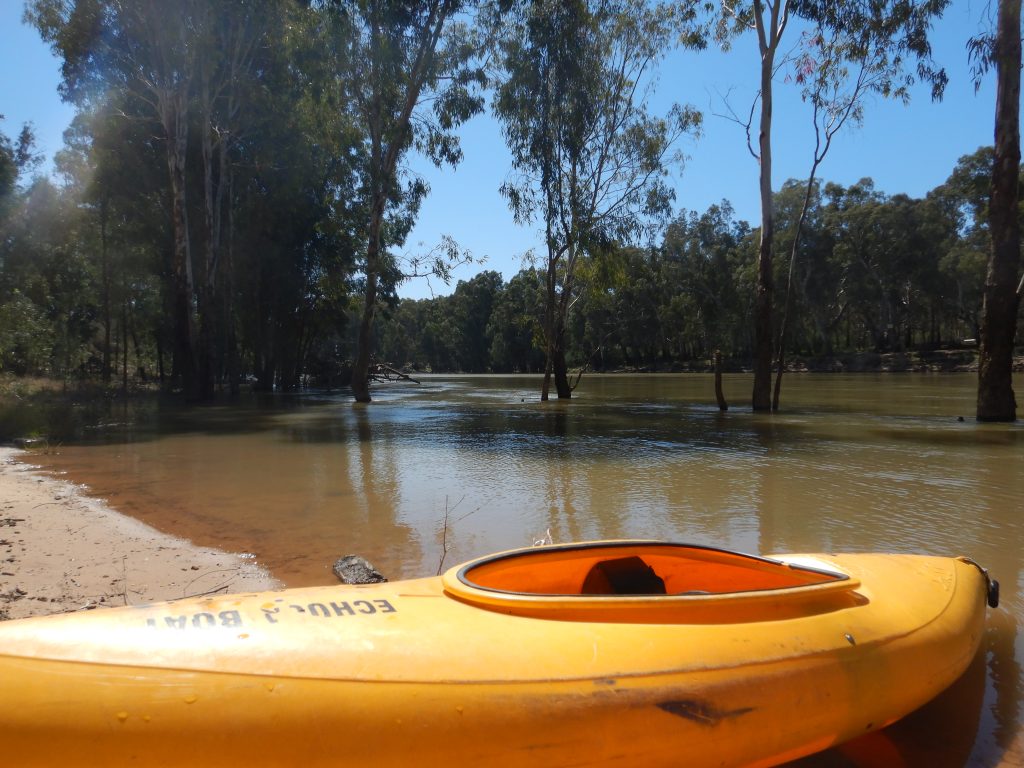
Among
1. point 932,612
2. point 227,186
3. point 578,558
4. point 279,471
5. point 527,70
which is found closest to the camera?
point 932,612

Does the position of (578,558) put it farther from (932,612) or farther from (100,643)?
(100,643)

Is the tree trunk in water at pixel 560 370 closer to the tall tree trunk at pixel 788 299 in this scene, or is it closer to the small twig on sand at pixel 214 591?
the tall tree trunk at pixel 788 299

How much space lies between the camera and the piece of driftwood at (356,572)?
3.82 metres

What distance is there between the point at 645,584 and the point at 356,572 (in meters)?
1.90

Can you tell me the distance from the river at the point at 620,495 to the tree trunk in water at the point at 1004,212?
1.56m

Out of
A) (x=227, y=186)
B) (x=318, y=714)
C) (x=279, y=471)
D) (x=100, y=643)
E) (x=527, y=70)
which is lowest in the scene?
(x=279, y=471)

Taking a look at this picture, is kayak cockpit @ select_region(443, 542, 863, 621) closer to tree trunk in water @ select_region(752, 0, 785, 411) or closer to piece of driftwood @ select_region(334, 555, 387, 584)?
piece of driftwood @ select_region(334, 555, 387, 584)

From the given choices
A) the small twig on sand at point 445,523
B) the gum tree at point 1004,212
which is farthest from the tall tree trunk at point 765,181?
the small twig on sand at point 445,523

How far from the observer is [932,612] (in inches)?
96.0

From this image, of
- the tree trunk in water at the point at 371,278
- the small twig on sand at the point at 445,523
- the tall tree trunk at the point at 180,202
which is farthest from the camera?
the tree trunk in water at the point at 371,278

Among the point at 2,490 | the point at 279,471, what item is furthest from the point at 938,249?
the point at 2,490

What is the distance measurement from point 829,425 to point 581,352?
172 feet

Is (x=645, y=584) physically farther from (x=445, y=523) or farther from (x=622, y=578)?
(x=445, y=523)

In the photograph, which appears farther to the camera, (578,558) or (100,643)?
(578,558)
